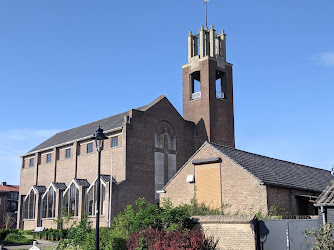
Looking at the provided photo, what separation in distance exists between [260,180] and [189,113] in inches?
962

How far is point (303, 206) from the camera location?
28516 mm

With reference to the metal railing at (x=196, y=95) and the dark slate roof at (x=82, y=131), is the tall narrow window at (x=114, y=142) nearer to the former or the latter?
the dark slate roof at (x=82, y=131)

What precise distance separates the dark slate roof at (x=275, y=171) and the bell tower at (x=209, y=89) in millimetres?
14563

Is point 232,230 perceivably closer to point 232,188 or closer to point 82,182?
point 232,188

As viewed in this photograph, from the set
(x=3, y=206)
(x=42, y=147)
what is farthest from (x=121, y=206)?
(x=3, y=206)

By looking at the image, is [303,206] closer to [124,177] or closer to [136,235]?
[136,235]

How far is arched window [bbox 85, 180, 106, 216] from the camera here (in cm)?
4134

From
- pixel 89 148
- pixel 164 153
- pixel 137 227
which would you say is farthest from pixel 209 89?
pixel 137 227

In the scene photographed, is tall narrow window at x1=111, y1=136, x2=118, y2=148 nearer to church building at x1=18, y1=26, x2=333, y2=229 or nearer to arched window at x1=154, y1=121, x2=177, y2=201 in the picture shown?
church building at x1=18, y1=26, x2=333, y2=229

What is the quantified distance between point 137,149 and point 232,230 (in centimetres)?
2455

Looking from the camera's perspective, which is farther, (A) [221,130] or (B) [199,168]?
(A) [221,130]

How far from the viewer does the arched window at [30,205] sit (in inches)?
2056

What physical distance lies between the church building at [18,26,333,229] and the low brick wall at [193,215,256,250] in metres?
18.7

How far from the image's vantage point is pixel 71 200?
46.1 m
